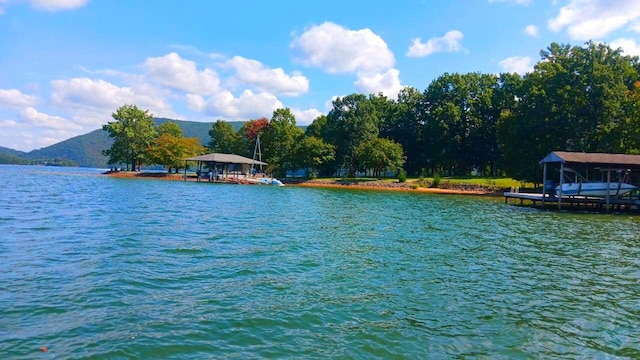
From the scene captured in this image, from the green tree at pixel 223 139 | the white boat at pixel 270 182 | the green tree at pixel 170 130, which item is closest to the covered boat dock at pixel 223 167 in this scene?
the white boat at pixel 270 182

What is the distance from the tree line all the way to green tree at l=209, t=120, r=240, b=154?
0.26 metres

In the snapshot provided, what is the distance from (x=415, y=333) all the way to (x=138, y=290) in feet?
19.5

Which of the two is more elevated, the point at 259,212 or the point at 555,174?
the point at 555,174

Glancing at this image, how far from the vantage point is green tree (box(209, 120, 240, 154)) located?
326ft

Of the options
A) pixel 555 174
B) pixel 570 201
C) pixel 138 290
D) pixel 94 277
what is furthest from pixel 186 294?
pixel 555 174

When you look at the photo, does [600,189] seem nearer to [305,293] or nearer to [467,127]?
[305,293]

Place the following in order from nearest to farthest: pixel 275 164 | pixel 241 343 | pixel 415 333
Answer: pixel 241 343, pixel 415 333, pixel 275 164

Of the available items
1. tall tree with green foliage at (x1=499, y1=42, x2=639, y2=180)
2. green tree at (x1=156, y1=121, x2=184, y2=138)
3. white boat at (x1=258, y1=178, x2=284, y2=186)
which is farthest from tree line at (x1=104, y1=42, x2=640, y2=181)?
white boat at (x1=258, y1=178, x2=284, y2=186)

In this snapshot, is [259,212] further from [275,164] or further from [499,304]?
[275,164]

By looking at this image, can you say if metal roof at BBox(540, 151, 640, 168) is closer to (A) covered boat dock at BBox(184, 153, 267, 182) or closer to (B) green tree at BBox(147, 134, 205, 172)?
(A) covered boat dock at BBox(184, 153, 267, 182)

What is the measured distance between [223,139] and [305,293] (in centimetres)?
9523

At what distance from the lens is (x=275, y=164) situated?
8638 centimetres

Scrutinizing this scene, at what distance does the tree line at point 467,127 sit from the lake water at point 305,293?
3488 cm

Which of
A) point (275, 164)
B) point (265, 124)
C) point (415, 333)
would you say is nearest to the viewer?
point (415, 333)
